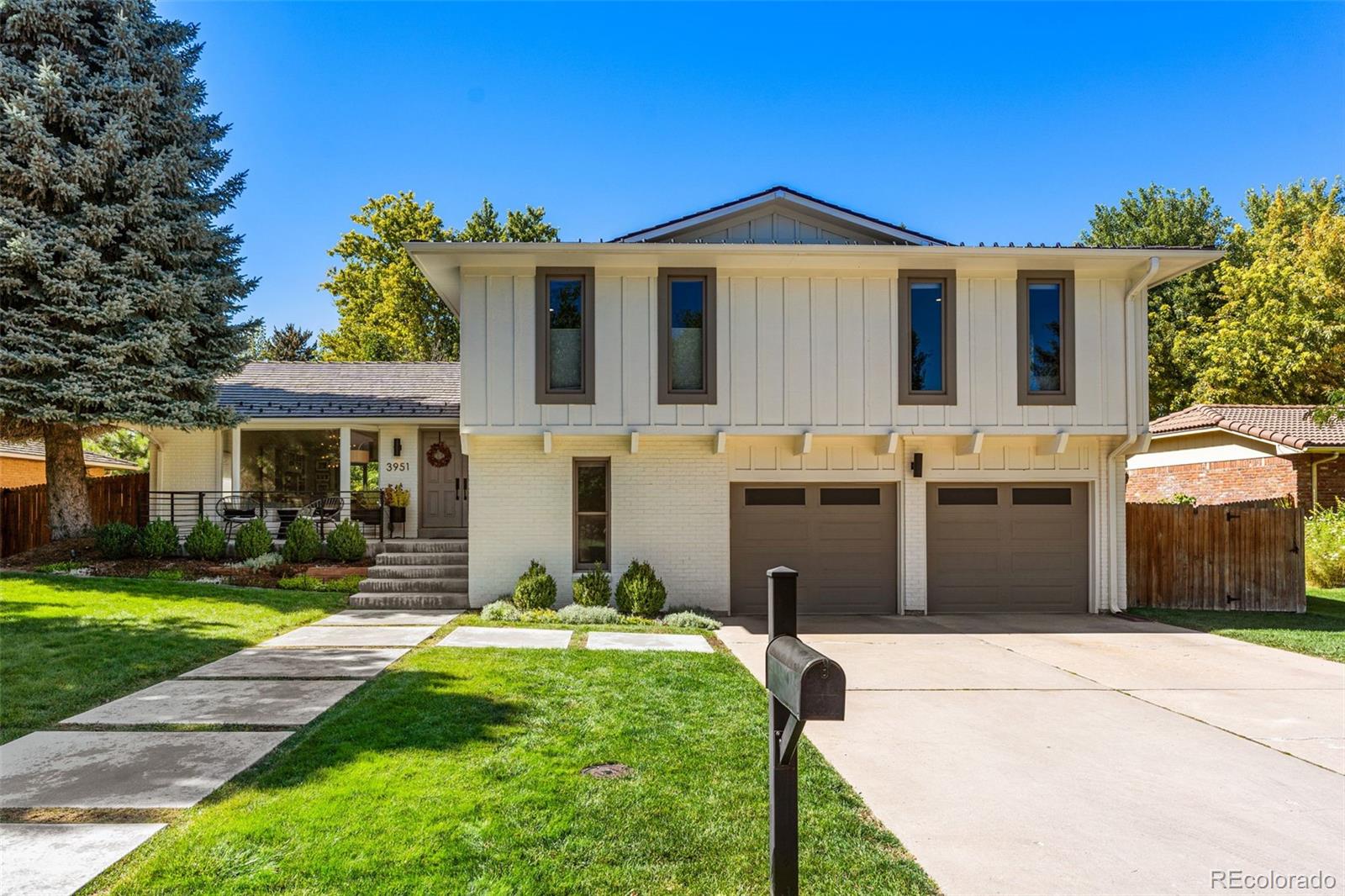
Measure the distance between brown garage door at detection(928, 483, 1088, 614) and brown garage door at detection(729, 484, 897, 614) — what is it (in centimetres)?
75

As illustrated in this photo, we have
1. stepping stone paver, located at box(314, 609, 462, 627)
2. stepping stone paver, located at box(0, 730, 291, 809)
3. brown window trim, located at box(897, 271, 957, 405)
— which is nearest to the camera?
stepping stone paver, located at box(0, 730, 291, 809)

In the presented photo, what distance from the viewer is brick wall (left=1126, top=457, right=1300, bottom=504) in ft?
56.5

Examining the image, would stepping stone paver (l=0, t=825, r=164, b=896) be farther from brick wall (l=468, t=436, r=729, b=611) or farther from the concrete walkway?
brick wall (l=468, t=436, r=729, b=611)

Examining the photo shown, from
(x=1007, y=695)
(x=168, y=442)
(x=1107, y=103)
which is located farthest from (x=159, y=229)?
(x=1107, y=103)

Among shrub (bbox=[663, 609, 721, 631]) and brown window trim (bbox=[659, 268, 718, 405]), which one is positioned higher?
brown window trim (bbox=[659, 268, 718, 405])

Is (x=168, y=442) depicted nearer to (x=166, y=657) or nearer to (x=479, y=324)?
(x=479, y=324)

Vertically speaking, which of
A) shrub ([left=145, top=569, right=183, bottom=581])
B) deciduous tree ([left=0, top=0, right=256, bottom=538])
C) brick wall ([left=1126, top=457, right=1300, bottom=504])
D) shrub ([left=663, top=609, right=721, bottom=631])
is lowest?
shrub ([left=663, top=609, right=721, bottom=631])

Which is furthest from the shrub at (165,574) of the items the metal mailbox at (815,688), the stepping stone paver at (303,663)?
the metal mailbox at (815,688)

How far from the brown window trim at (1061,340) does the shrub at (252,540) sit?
1257 centimetres

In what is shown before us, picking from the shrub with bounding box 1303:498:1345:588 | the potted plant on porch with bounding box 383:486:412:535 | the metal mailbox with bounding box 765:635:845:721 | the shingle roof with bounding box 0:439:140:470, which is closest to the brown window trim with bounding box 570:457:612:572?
the potted plant on porch with bounding box 383:486:412:535

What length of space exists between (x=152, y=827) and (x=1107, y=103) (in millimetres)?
17362

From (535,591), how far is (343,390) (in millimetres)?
8072

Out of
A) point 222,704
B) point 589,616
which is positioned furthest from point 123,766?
point 589,616

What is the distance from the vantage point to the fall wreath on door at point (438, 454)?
1488 cm
